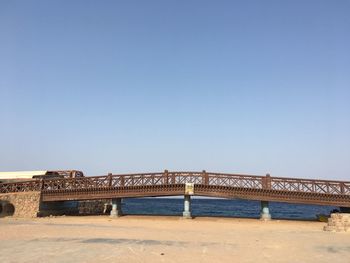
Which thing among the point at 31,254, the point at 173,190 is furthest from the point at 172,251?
the point at 173,190

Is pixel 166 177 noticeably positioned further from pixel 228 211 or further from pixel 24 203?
pixel 228 211

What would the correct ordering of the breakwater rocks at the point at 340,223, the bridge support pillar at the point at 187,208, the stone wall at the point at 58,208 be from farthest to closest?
the stone wall at the point at 58,208
the bridge support pillar at the point at 187,208
the breakwater rocks at the point at 340,223

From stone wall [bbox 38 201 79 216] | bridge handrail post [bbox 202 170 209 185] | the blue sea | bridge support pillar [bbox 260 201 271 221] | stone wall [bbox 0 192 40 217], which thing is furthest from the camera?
the blue sea

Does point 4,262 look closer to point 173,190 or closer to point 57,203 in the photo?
point 173,190

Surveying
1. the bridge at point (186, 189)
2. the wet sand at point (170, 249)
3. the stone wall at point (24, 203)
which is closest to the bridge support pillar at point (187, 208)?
the bridge at point (186, 189)

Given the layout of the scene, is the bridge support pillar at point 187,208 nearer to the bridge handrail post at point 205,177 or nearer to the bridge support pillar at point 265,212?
the bridge handrail post at point 205,177

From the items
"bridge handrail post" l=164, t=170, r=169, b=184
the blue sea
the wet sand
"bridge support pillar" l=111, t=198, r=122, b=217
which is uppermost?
"bridge handrail post" l=164, t=170, r=169, b=184

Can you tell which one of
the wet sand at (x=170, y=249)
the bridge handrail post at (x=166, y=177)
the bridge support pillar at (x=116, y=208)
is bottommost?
the wet sand at (x=170, y=249)

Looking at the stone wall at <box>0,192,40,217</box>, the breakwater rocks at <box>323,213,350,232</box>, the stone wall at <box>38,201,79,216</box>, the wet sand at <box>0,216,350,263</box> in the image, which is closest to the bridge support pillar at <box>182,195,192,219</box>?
the breakwater rocks at <box>323,213,350,232</box>

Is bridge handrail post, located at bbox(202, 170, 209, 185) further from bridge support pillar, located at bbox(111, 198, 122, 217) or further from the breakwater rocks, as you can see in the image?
the breakwater rocks

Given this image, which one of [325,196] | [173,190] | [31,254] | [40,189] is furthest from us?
[40,189]

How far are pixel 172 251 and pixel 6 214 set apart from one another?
81.5 ft

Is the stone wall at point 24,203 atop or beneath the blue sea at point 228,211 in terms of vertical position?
atop

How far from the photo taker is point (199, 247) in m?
12.4
